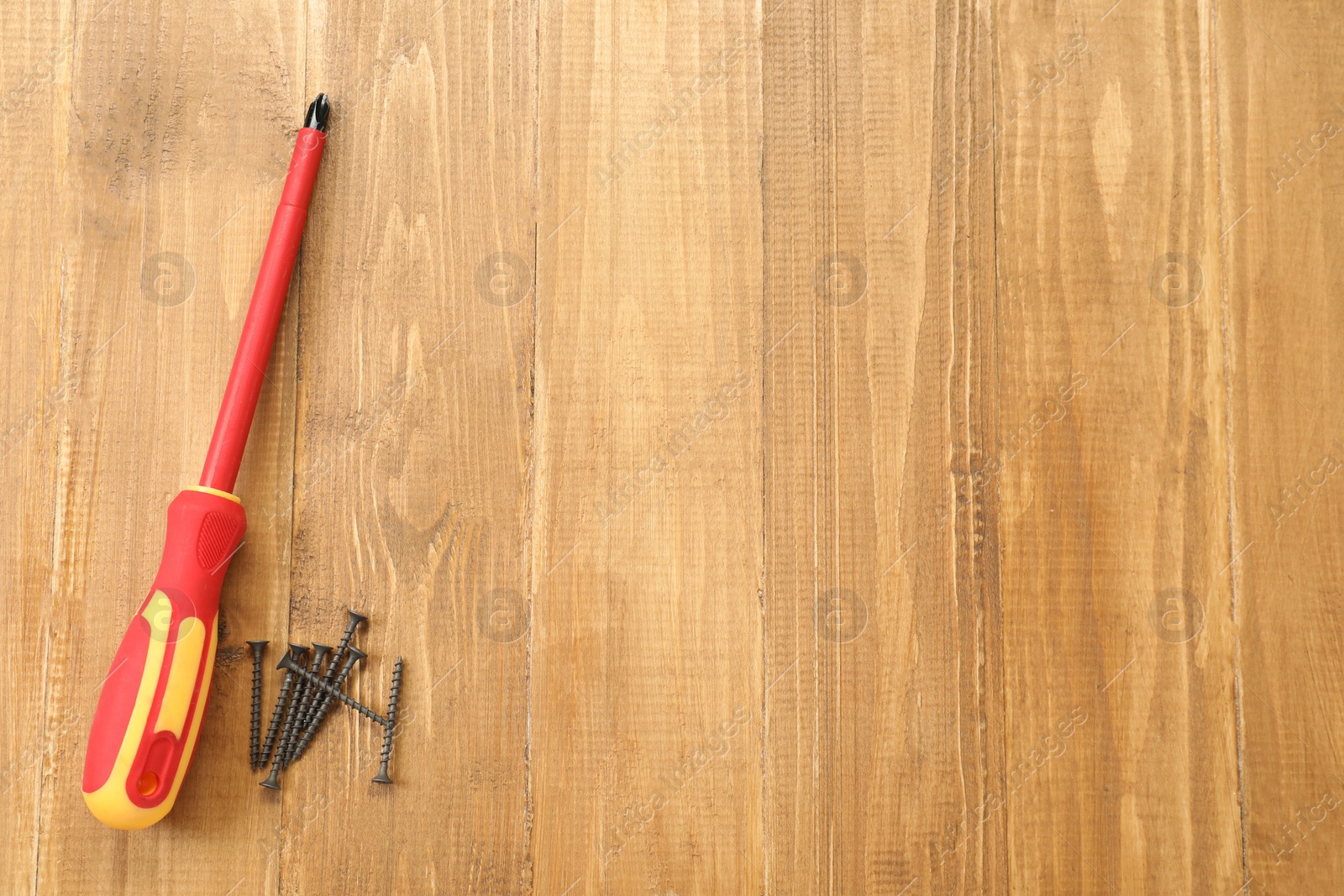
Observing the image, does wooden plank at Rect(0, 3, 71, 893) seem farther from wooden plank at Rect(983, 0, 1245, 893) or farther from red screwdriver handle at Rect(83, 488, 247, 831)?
wooden plank at Rect(983, 0, 1245, 893)

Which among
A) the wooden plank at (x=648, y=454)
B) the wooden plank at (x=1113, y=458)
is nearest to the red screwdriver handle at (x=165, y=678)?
the wooden plank at (x=648, y=454)

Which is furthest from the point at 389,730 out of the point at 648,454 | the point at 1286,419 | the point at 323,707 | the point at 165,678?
the point at 1286,419

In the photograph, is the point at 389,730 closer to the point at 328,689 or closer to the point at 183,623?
the point at 328,689

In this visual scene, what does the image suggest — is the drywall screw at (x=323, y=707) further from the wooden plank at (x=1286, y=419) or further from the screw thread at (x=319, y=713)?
the wooden plank at (x=1286, y=419)

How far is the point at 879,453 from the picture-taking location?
0.93 metres

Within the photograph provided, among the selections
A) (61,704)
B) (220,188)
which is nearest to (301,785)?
(61,704)

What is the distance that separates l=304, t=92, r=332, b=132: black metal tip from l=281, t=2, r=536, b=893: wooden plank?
0.11ft

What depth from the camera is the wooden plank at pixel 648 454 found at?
895 millimetres

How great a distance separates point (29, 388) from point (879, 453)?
2.95 ft

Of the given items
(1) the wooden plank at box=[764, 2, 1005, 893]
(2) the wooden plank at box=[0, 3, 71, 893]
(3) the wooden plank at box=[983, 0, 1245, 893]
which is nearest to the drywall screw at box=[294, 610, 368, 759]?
(2) the wooden plank at box=[0, 3, 71, 893]

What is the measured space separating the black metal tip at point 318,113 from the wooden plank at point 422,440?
0.11 ft

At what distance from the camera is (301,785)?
88 centimetres

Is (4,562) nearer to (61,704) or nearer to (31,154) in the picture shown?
(61,704)

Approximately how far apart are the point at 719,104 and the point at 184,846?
95 cm
